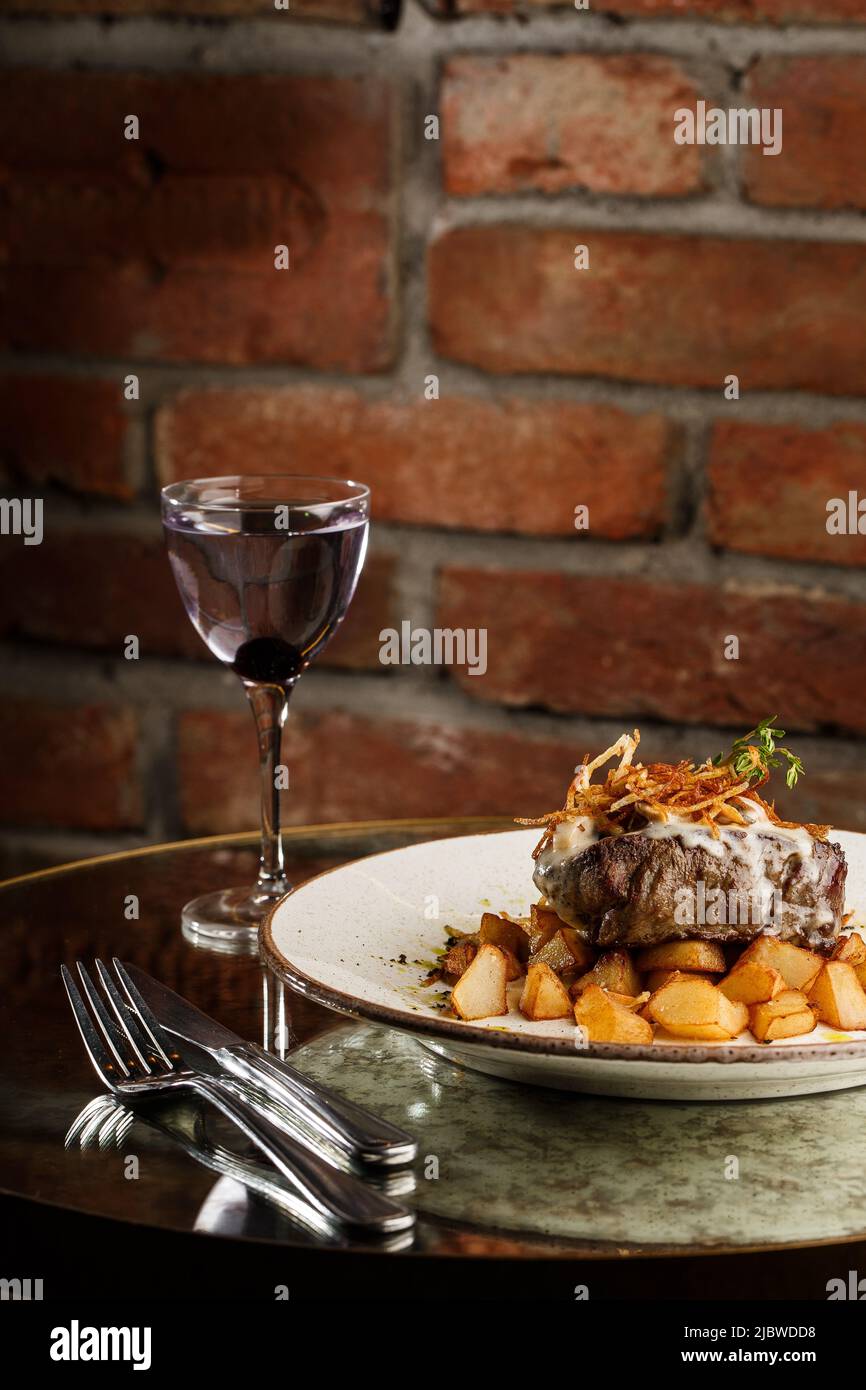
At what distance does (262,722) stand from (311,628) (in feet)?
0.22

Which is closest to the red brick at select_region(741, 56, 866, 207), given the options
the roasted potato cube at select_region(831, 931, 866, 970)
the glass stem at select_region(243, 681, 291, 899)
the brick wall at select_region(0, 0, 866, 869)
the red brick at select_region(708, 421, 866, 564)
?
the brick wall at select_region(0, 0, 866, 869)

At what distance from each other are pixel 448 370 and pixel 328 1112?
3.10 feet

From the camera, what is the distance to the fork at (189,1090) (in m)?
0.58

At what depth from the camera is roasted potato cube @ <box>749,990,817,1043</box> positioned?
27.1 inches

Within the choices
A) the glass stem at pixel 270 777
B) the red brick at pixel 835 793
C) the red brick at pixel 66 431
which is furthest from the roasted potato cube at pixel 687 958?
the red brick at pixel 66 431

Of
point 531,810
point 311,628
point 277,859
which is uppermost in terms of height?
point 311,628

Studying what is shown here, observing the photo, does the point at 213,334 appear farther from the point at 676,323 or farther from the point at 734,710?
the point at 734,710

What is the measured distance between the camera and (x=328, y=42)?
4.84 ft

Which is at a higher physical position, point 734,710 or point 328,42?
point 328,42

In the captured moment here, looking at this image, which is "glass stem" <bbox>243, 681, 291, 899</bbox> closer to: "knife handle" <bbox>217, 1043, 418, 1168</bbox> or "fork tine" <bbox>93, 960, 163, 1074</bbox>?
"fork tine" <bbox>93, 960, 163, 1074</bbox>

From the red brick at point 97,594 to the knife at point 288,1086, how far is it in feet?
2.67

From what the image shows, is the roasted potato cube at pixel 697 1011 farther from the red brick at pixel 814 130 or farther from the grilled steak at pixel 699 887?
the red brick at pixel 814 130

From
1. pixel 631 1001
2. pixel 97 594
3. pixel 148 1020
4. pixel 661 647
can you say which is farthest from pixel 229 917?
pixel 97 594
